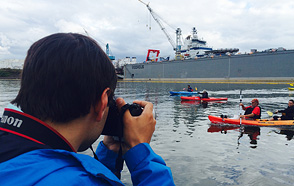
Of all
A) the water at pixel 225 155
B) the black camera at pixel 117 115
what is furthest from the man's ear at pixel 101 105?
the water at pixel 225 155

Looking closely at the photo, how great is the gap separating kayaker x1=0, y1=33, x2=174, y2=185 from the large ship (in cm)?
7286

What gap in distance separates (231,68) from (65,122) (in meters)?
77.0

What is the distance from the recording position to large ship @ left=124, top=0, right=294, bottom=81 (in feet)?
210

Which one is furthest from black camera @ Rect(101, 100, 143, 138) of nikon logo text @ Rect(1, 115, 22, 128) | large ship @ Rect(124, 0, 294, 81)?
large ship @ Rect(124, 0, 294, 81)

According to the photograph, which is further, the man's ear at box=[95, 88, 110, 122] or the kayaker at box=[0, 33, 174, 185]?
the man's ear at box=[95, 88, 110, 122]

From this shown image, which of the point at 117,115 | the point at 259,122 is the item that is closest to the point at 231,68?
the point at 259,122

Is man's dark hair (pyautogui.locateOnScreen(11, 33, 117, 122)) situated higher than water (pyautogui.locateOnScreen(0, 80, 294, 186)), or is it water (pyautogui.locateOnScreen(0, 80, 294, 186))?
man's dark hair (pyautogui.locateOnScreen(11, 33, 117, 122))

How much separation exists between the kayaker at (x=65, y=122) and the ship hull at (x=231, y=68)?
239 feet

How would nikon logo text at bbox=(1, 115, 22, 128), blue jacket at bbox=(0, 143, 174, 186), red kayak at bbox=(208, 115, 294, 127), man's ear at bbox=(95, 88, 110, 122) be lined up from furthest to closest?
1. red kayak at bbox=(208, 115, 294, 127)
2. man's ear at bbox=(95, 88, 110, 122)
3. nikon logo text at bbox=(1, 115, 22, 128)
4. blue jacket at bbox=(0, 143, 174, 186)

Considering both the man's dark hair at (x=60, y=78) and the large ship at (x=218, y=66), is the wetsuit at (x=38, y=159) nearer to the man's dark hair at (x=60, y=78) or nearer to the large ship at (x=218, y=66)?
the man's dark hair at (x=60, y=78)

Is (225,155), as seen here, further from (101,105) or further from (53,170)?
(53,170)

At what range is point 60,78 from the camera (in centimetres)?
125

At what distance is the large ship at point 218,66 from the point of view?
2520 inches

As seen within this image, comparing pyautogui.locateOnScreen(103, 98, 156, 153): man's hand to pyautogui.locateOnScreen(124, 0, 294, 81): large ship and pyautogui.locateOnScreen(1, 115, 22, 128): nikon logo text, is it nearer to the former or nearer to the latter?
pyautogui.locateOnScreen(1, 115, 22, 128): nikon logo text
